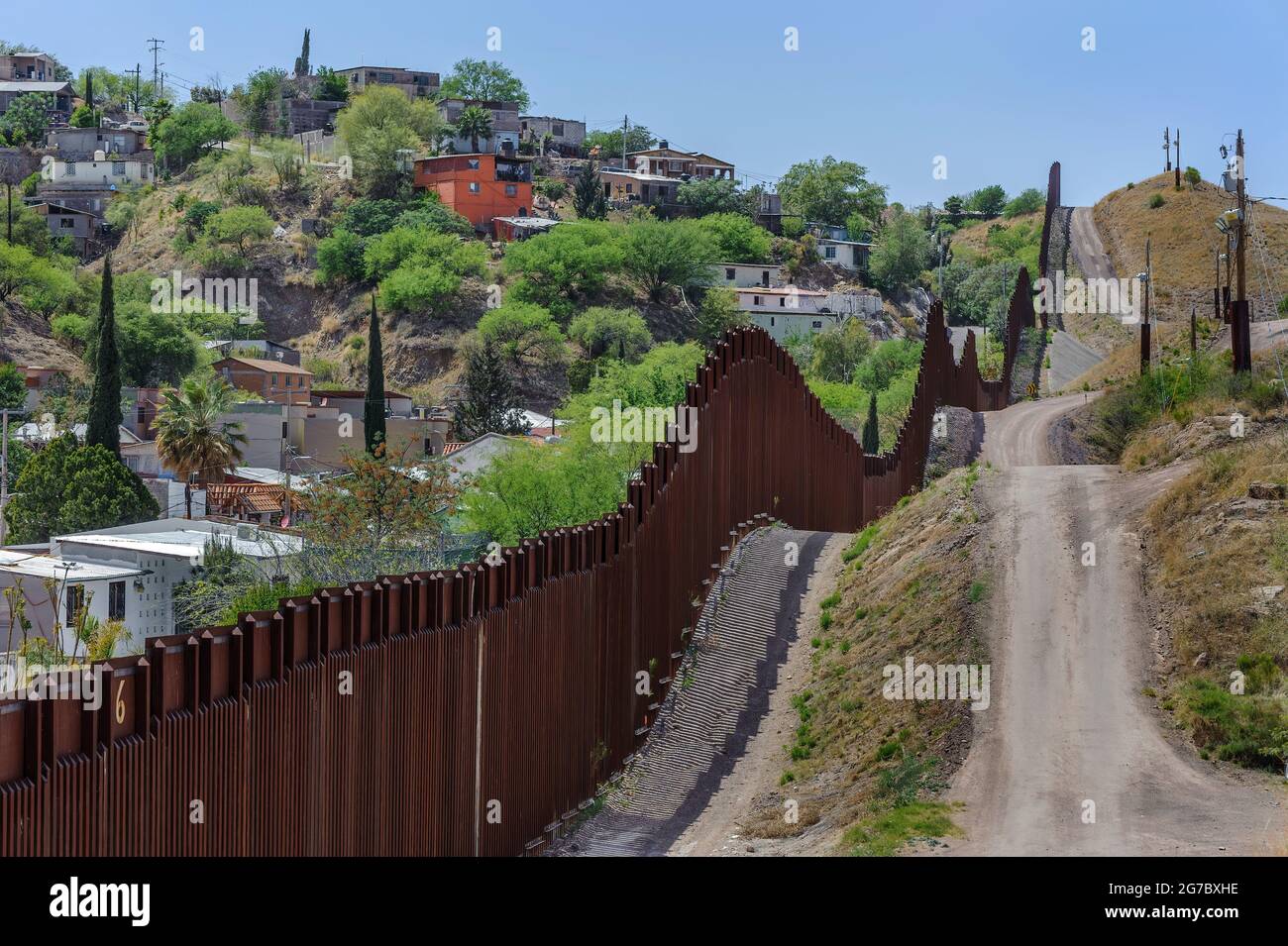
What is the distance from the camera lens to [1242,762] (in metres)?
17.7

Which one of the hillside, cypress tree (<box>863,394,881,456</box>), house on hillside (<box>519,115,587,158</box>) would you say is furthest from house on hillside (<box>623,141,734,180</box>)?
cypress tree (<box>863,394,881,456</box>)

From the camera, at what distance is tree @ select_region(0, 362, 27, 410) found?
330 ft

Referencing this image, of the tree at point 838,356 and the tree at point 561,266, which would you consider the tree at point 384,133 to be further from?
the tree at point 838,356

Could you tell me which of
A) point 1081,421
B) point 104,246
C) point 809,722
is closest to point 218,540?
point 1081,421

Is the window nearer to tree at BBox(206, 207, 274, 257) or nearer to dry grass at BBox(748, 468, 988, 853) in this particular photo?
dry grass at BBox(748, 468, 988, 853)

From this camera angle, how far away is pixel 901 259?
154000 millimetres

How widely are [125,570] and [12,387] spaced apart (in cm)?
6100

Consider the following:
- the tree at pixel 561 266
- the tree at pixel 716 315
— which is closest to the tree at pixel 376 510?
the tree at pixel 716 315

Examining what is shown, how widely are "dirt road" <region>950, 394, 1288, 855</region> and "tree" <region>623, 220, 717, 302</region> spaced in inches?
4443

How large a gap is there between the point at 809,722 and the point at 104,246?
14718cm

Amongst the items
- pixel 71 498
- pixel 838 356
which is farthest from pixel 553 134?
pixel 71 498

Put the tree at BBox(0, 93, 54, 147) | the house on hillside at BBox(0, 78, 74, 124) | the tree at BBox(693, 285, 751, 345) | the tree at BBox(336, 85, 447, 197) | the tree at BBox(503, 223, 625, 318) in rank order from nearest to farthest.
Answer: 1. the tree at BBox(693, 285, 751, 345)
2. the tree at BBox(503, 223, 625, 318)
3. the tree at BBox(336, 85, 447, 197)
4. the tree at BBox(0, 93, 54, 147)
5. the house on hillside at BBox(0, 78, 74, 124)

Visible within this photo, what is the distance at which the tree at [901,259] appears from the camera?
15362cm
